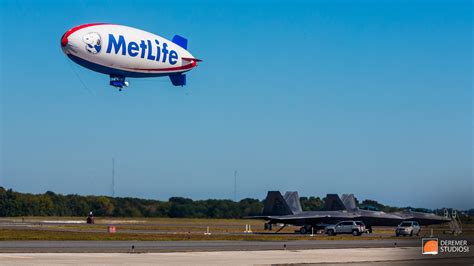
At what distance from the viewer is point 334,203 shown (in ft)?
332

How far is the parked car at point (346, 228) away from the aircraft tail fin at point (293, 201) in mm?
15410

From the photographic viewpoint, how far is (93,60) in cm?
6234

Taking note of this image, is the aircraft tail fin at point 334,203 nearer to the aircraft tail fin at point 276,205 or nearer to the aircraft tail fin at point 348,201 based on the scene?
the aircraft tail fin at point 348,201

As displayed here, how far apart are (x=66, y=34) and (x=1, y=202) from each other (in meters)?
135

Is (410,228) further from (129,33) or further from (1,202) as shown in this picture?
(1,202)

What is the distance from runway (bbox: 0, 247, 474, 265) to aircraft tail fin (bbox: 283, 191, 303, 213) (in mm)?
48861

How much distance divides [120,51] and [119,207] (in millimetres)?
128710

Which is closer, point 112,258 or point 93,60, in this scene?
point 112,258

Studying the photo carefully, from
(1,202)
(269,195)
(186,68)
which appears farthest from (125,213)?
(186,68)
